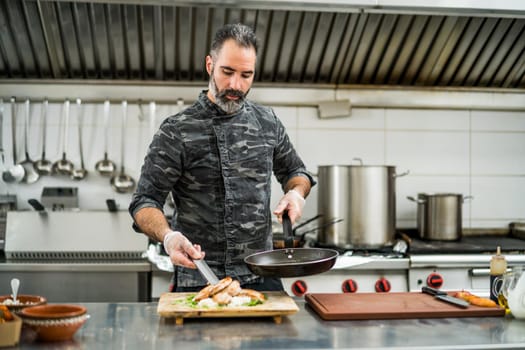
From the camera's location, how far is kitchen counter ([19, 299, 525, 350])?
165cm

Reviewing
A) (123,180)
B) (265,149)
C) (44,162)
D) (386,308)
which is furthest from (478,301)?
(44,162)

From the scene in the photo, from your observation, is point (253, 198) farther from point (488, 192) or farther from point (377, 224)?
point (488, 192)

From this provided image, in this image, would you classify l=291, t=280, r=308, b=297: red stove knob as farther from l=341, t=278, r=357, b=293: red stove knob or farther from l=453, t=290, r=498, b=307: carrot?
l=453, t=290, r=498, b=307: carrot

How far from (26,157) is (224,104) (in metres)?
1.97

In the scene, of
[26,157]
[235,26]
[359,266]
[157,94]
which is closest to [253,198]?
[235,26]

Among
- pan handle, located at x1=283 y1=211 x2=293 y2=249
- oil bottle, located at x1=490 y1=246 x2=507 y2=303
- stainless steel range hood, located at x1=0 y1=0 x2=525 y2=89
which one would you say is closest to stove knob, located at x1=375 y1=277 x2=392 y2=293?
oil bottle, located at x1=490 y1=246 x2=507 y2=303

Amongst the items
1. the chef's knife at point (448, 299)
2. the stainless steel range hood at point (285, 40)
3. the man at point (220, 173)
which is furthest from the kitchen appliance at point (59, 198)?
the chef's knife at point (448, 299)

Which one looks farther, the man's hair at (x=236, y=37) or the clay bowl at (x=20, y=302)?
the man's hair at (x=236, y=37)

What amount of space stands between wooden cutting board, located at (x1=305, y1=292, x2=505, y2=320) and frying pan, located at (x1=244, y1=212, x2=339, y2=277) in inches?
5.5

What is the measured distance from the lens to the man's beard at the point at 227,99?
2301 mm

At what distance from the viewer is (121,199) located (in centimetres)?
388

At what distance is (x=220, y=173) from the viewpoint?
2.37m

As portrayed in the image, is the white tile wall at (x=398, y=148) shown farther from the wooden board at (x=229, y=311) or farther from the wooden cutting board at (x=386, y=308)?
the wooden board at (x=229, y=311)

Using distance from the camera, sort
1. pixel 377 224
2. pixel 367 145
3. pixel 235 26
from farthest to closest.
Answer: pixel 367 145, pixel 377 224, pixel 235 26
